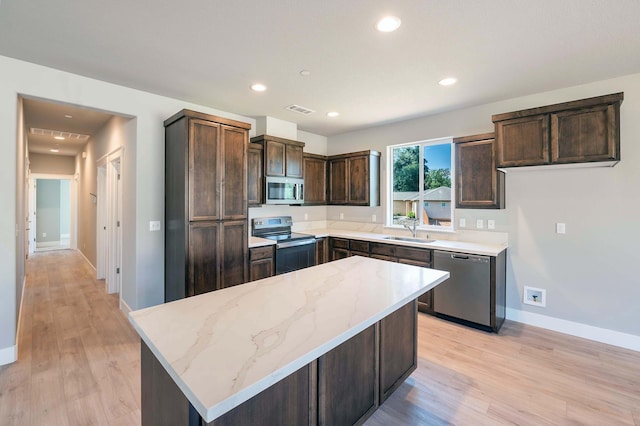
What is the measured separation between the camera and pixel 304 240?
4336 millimetres

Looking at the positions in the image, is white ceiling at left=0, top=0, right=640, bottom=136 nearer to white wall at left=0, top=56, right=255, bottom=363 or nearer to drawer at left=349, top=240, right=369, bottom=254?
white wall at left=0, top=56, right=255, bottom=363

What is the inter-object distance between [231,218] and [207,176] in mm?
549

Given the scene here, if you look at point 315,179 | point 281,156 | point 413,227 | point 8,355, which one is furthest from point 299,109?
point 8,355

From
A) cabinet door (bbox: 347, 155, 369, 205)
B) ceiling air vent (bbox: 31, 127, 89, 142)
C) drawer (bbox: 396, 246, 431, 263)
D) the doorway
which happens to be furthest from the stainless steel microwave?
Answer: ceiling air vent (bbox: 31, 127, 89, 142)

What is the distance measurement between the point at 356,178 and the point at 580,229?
2.92 metres

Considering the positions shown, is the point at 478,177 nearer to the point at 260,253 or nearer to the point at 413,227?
the point at 413,227

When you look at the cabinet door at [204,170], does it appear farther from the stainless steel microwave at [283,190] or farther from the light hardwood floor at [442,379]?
the light hardwood floor at [442,379]

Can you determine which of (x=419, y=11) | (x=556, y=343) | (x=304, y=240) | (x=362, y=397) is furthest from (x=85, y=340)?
(x=556, y=343)

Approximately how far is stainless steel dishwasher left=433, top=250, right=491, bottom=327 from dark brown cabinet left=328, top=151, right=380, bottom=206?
5.23 ft

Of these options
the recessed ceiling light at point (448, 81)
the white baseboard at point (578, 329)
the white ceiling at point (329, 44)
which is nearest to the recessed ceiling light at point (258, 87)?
the white ceiling at point (329, 44)

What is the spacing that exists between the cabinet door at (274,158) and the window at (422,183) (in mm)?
1767

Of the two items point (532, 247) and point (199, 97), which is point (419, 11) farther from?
point (532, 247)

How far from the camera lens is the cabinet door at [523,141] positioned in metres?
3.07

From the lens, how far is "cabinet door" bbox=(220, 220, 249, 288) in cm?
342
